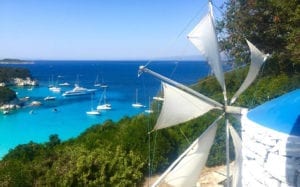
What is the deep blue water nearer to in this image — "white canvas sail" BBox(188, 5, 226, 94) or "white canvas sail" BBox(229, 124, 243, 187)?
"white canvas sail" BBox(229, 124, 243, 187)

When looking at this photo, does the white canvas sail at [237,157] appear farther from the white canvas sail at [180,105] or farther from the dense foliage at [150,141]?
the dense foliage at [150,141]

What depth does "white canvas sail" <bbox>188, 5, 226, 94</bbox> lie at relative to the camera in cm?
1059

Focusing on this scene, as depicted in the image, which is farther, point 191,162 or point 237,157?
point 191,162

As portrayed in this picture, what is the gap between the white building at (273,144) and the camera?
7.95m

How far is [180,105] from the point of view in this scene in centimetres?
1032

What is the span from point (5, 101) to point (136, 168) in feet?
223

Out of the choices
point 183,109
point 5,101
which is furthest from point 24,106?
point 183,109

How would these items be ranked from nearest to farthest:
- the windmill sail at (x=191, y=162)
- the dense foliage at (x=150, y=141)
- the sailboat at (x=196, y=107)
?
the sailboat at (x=196, y=107) < the windmill sail at (x=191, y=162) < the dense foliage at (x=150, y=141)

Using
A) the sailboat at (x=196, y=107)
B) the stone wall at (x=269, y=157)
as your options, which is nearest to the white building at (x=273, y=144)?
the stone wall at (x=269, y=157)

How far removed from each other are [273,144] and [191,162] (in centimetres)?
282

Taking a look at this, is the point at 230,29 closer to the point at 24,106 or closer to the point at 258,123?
the point at 258,123

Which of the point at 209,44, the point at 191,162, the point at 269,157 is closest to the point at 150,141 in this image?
the point at 191,162

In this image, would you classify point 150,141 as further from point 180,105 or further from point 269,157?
point 269,157

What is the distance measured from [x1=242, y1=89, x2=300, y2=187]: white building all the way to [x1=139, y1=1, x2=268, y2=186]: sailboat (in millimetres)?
798
